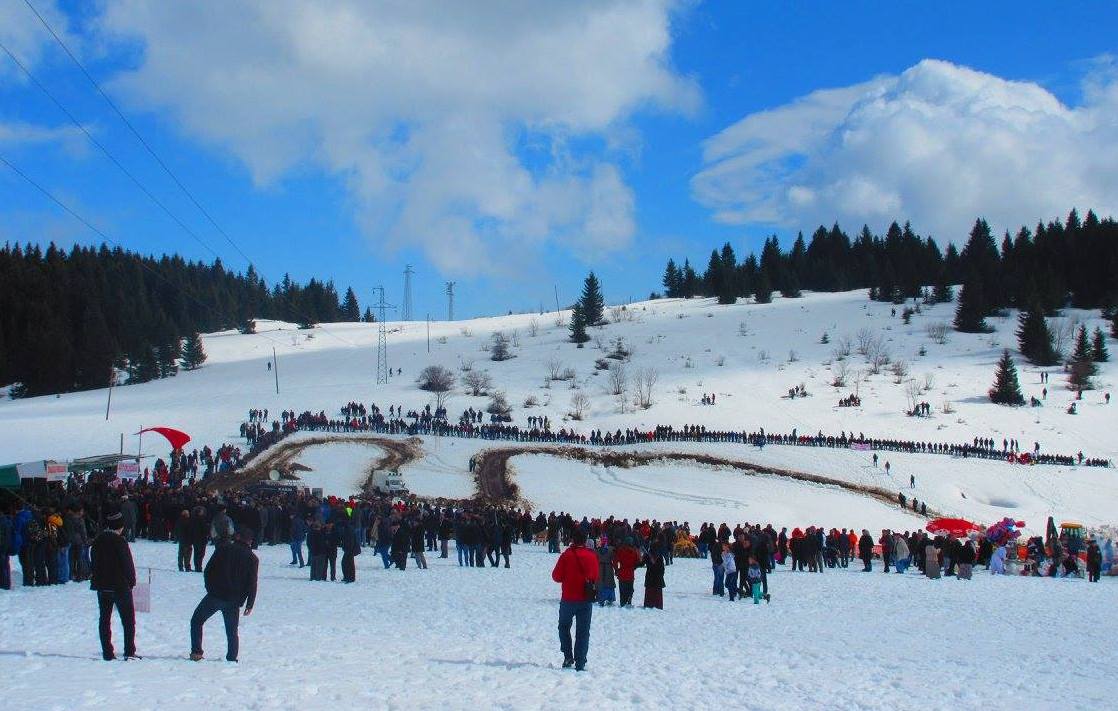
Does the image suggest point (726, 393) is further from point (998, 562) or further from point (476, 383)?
point (998, 562)

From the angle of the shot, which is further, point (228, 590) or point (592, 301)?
point (592, 301)

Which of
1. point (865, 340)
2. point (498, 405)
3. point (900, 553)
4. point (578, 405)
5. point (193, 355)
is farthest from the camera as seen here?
point (193, 355)

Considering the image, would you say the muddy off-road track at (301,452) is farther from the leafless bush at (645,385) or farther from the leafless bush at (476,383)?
the leafless bush at (645,385)

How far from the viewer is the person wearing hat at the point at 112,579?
8609mm

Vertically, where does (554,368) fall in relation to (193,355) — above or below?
below

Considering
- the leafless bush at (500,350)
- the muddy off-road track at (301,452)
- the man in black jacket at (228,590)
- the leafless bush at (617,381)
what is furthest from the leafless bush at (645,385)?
the man in black jacket at (228,590)

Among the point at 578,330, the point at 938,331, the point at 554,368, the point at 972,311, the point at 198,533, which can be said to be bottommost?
the point at 198,533

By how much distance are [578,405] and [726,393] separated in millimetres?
11310

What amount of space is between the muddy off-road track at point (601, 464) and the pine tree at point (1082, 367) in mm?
33391

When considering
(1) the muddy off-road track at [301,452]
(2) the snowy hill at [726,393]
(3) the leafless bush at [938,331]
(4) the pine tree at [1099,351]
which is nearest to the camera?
(1) the muddy off-road track at [301,452]

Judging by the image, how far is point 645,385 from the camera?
2808 inches

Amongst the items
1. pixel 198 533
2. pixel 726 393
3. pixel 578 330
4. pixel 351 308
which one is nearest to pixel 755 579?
pixel 198 533

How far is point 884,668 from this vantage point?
10648 millimetres

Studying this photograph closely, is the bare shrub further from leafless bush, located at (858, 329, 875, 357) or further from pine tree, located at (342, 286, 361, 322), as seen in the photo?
pine tree, located at (342, 286, 361, 322)
